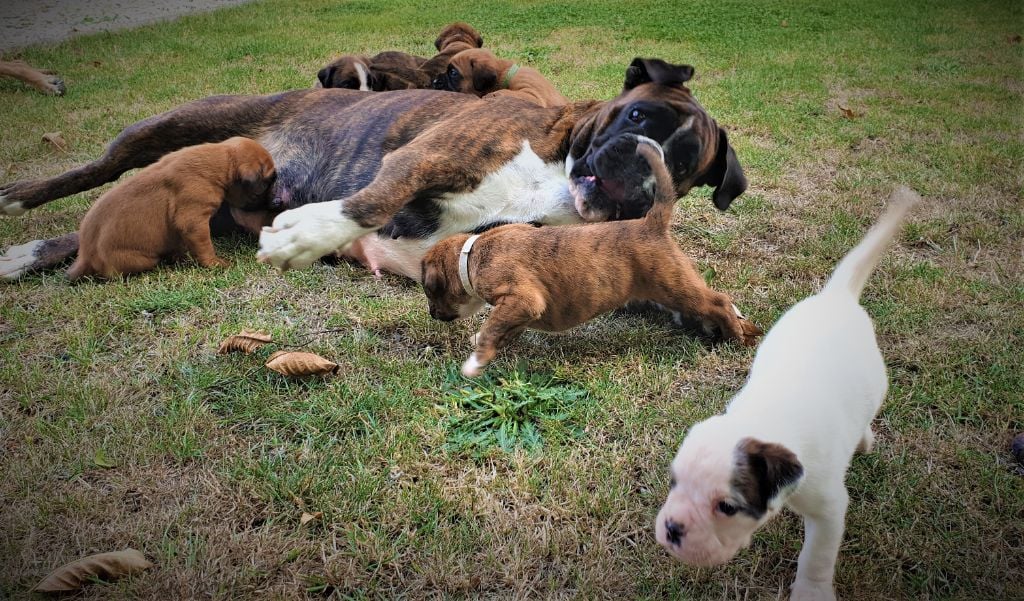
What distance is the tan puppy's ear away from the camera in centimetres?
514

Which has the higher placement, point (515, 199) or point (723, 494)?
point (723, 494)

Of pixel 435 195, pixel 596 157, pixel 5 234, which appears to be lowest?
pixel 5 234

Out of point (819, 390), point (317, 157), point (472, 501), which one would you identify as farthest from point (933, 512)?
point (317, 157)

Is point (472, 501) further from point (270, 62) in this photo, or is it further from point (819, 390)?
point (270, 62)

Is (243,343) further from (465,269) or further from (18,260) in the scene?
(18,260)

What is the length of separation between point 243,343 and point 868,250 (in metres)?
2.29

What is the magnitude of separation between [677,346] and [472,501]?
3.90 ft

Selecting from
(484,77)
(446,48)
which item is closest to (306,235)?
(484,77)

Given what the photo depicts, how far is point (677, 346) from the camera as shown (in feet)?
9.29

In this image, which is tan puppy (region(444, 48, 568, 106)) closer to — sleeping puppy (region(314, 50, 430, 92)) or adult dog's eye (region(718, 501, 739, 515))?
sleeping puppy (region(314, 50, 430, 92))

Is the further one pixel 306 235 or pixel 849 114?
pixel 849 114

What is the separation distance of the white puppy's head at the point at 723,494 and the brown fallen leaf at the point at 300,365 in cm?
155

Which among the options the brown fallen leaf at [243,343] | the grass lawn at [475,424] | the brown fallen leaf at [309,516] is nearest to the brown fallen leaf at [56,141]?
the grass lawn at [475,424]

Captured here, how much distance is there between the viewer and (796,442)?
5.07 feet
